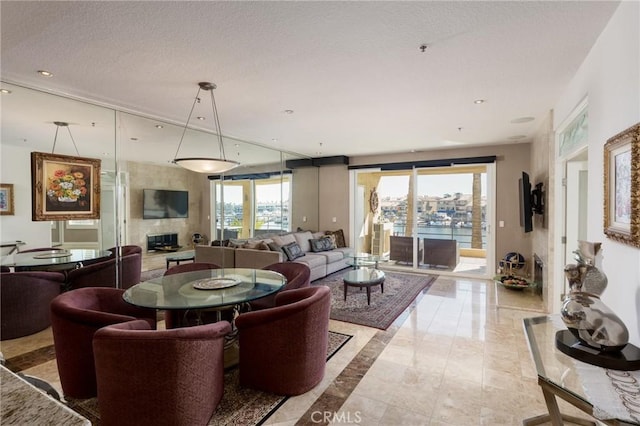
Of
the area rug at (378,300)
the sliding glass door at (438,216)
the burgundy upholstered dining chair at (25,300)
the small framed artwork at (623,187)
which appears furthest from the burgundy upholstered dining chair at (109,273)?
the small framed artwork at (623,187)

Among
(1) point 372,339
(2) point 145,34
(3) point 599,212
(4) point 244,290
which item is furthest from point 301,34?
(1) point 372,339

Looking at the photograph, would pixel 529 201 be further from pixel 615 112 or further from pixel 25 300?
pixel 25 300

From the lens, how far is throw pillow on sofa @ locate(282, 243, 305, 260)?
5.85 meters

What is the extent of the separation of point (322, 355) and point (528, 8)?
9.10ft

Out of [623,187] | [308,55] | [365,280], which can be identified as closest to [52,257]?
[308,55]

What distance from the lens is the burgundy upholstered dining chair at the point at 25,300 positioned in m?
3.41

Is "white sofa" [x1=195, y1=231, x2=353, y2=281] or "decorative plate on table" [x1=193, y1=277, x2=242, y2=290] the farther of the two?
"white sofa" [x1=195, y1=231, x2=353, y2=281]

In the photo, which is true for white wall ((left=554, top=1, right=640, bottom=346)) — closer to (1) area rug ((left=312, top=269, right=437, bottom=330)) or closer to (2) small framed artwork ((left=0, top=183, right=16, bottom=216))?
(1) area rug ((left=312, top=269, right=437, bottom=330))

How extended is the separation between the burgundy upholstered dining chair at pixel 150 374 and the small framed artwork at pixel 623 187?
7.99 feet

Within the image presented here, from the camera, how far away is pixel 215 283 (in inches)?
116

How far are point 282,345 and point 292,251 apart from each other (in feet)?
11.8

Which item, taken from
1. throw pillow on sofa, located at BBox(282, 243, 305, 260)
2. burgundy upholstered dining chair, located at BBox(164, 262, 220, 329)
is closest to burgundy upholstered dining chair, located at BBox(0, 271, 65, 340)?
burgundy upholstered dining chair, located at BBox(164, 262, 220, 329)

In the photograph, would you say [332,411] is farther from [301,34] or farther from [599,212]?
[301,34]

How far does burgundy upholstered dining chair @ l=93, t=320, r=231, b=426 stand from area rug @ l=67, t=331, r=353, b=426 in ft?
0.95
